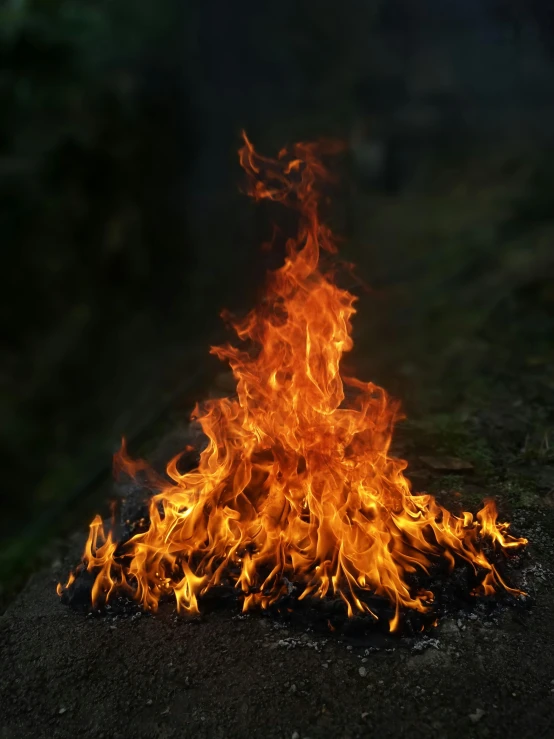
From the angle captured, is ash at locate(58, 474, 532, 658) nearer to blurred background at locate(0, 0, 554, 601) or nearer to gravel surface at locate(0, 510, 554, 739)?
gravel surface at locate(0, 510, 554, 739)

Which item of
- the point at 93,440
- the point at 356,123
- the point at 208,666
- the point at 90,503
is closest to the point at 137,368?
the point at 93,440

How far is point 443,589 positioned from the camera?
3322 mm

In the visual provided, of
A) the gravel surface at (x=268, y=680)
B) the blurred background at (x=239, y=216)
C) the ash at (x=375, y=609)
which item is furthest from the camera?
the blurred background at (x=239, y=216)

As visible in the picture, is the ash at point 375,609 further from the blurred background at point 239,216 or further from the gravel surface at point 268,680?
the blurred background at point 239,216

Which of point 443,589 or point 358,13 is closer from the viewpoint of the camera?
point 443,589

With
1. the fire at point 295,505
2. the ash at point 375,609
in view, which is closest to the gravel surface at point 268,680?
the ash at point 375,609

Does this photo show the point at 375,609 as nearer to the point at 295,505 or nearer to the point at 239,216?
the point at 295,505

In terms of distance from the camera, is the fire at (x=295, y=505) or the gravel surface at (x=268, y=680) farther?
the fire at (x=295, y=505)

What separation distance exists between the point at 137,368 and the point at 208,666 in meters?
3.48

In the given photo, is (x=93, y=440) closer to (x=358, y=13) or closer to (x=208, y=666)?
(x=208, y=666)

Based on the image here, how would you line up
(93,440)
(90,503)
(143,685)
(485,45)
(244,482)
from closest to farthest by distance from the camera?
1. (143,685)
2. (244,482)
3. (90,503)
4. (93,440)
5. (485,45)

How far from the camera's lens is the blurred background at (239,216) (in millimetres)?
4777

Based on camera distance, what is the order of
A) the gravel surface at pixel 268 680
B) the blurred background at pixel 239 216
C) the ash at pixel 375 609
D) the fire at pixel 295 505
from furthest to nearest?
1. the blurred background at pixel 239 216
2. the fire at pixel 295 505
3. the ash at pixel 375 609
4. the gravel surface at pixel 268 680

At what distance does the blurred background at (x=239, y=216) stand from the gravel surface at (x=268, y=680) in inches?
48.1
